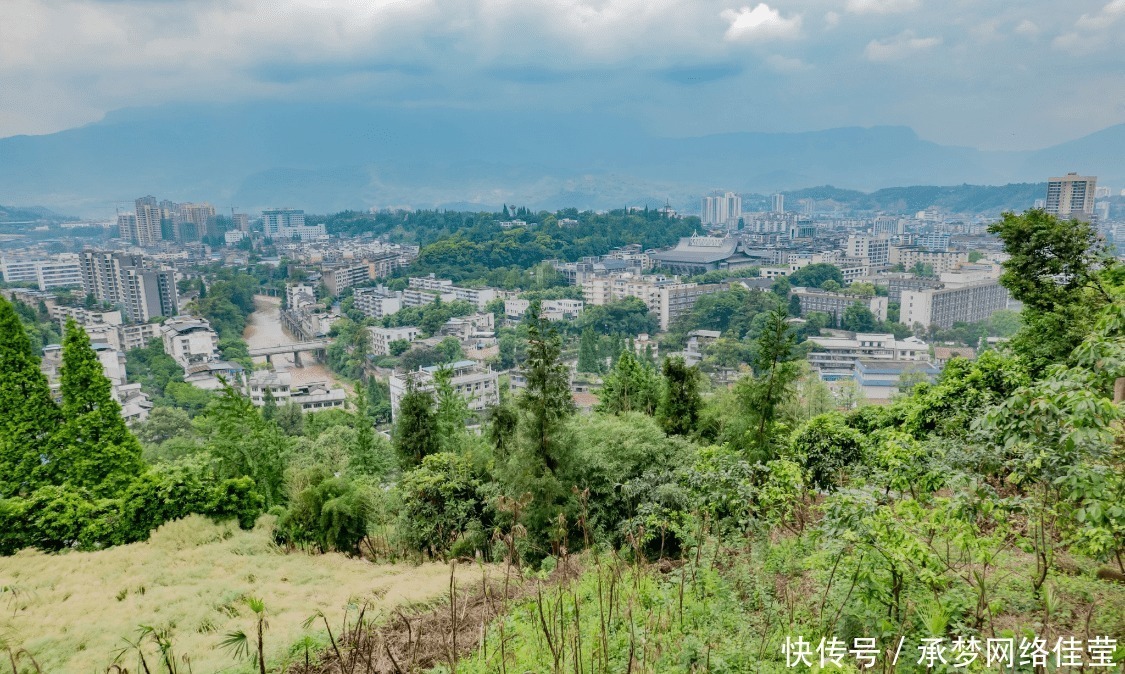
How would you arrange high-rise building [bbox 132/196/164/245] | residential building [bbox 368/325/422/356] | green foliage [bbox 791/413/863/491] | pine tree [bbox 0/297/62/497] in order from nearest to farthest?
green foliage [bbox 791/413/863/491] < pine tree [bbox 0/297/62/497] < residential building [bbox 368/325/422/356] < high-rise building [bbox 132/196/164/245]

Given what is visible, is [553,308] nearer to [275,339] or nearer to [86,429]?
[275,339]

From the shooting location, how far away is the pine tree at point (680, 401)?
8227 mm

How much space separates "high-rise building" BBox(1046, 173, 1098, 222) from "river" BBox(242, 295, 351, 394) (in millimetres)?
42006

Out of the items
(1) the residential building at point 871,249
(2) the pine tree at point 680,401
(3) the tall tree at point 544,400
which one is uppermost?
(3) the tall tree at point 544,400

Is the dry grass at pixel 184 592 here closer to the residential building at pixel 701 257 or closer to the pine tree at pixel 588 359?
the pine tree at pixel 588 359

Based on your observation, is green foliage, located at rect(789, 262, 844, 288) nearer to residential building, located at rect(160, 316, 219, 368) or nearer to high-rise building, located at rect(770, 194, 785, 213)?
residential building, located at rect(160, 316, 219, 368)

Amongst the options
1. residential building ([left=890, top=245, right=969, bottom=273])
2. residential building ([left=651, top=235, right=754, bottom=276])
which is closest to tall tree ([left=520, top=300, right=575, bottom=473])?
residential building ([left=651, top=235, right=754, bottom=276])

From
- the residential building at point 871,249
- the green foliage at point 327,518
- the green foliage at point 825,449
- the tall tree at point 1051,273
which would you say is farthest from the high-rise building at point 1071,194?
the green foliage at point 327,518

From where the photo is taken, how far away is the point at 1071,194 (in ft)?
133

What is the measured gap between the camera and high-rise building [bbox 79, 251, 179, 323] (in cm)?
4412

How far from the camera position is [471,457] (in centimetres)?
738

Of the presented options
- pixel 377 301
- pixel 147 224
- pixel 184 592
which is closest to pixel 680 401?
pixel 184 592

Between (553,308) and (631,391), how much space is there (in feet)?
106

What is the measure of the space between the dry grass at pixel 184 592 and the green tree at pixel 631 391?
4.97m
